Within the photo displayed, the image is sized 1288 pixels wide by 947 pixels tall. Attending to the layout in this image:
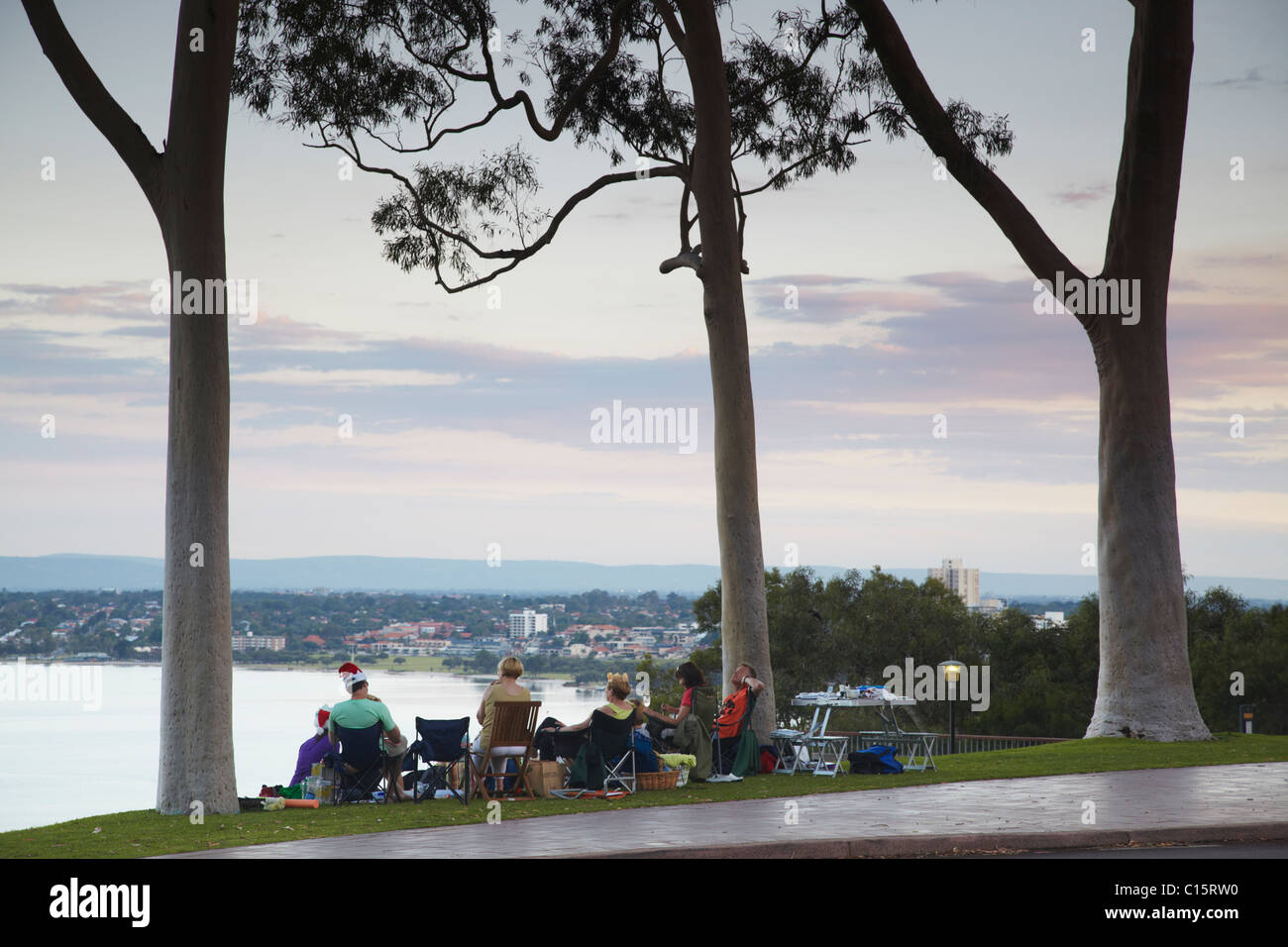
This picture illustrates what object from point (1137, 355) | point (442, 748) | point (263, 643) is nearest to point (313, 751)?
point (442, 748)

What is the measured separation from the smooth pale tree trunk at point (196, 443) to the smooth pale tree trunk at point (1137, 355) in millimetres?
10731

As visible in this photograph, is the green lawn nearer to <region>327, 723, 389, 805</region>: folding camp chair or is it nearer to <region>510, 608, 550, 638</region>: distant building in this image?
<region>327, 723, 389, 805</region>: folding camp chair

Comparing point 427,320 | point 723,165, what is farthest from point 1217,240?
point 427,320

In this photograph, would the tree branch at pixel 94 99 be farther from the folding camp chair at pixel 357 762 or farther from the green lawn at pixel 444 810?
the green lawn at pixel 444 810

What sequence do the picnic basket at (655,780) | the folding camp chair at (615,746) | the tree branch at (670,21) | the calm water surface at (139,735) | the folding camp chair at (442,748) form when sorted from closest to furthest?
the folding camp chair at (442,748) → the folding camp chair at (615,746) → the picnic basket at (655,780) → the calm water surface at (139,735) → the tree branch at (670,21)

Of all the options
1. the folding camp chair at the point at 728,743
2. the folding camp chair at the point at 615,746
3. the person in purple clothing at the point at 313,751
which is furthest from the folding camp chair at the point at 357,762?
the folding camp chair at the point at 728,743

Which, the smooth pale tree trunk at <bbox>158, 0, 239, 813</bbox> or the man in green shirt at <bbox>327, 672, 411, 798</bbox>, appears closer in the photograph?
the smooth pale tree trunk at <bbox>158, 0, 239, 813</bbox>

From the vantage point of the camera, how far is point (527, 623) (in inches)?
1315

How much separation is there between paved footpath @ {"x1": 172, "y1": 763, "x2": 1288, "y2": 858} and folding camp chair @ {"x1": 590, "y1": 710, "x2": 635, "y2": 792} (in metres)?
1.10

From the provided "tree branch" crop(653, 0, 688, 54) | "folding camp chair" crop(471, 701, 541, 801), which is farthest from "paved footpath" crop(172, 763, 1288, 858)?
"tree branch" crop(653, 0, 688, 54)

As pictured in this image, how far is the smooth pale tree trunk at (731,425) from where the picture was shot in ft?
56.8

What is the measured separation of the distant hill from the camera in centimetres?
3312

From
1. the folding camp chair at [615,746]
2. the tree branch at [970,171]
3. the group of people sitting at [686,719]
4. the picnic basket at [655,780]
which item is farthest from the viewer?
the tree branch at [970,171]

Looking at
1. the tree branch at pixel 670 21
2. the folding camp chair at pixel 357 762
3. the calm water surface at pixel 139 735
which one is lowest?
the calm water surface at pixel 139 735
